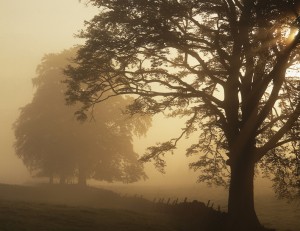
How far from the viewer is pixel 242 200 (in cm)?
1853

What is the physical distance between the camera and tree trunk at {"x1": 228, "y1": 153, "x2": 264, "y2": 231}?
715 inches

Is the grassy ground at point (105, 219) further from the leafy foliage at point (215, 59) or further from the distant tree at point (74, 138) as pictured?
the distant tree at point (74, 138)

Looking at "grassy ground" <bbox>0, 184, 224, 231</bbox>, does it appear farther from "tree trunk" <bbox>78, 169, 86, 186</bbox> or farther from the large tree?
"tree trunk" <bbox>78, 169, 86, 186</bbox>

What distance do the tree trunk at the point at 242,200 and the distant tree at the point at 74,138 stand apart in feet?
90.7

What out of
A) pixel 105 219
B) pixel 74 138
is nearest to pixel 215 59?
pixel 105 219

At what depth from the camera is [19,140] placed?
161ft

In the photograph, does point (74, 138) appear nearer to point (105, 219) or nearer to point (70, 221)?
point (105, 219)

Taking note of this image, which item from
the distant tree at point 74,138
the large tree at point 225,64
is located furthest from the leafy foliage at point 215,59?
the distant tree at point 74,138

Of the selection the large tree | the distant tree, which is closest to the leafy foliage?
the large tree

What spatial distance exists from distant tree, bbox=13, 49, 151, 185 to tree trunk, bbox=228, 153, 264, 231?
2763cm

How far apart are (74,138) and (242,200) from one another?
30.7 meters

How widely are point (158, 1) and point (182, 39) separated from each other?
6.82 ft

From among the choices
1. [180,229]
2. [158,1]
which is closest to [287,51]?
[158,1]

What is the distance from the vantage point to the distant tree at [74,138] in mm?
46156
